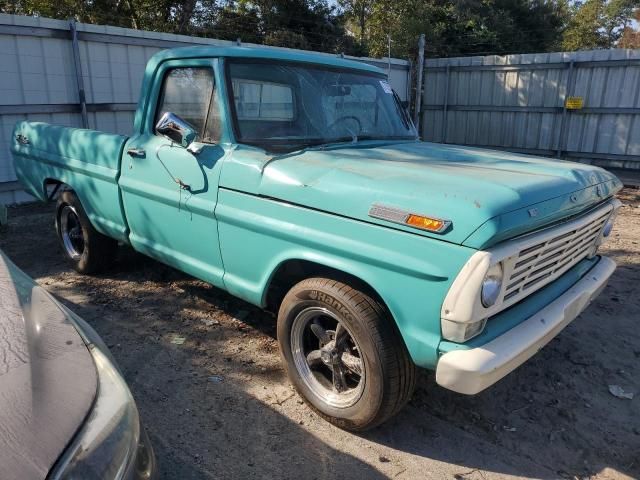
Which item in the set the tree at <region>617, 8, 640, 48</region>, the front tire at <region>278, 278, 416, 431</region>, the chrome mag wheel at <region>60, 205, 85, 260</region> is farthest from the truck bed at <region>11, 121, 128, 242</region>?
the tree at <region>617, 8, 640, 48</region>

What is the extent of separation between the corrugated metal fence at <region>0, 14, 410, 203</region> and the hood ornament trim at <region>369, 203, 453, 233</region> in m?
7.05

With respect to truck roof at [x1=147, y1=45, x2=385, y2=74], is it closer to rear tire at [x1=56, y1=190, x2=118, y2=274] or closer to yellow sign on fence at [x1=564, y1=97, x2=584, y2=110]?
rear tire at [x1=56, y1=190, x2=118, y2=274]

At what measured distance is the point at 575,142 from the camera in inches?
416

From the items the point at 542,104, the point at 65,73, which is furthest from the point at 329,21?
the point at 65,73

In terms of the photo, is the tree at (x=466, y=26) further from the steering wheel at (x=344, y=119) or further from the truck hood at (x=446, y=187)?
the truck hood at (x=446, y=187)

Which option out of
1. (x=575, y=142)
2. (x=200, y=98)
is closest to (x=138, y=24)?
(x=575, y=142)

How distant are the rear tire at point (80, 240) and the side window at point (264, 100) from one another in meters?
2.17

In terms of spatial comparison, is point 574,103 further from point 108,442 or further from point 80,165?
point 108,442

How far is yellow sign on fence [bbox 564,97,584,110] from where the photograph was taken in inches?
404

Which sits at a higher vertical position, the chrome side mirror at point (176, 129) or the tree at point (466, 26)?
the tree at point (466, 26)

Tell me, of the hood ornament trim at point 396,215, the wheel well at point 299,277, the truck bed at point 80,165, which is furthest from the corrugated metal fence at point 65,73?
the hood ornament trim at point 396,215

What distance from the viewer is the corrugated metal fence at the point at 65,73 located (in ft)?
24.1

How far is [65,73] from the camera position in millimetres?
7895

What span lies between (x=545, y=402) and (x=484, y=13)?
2224 centimetres
